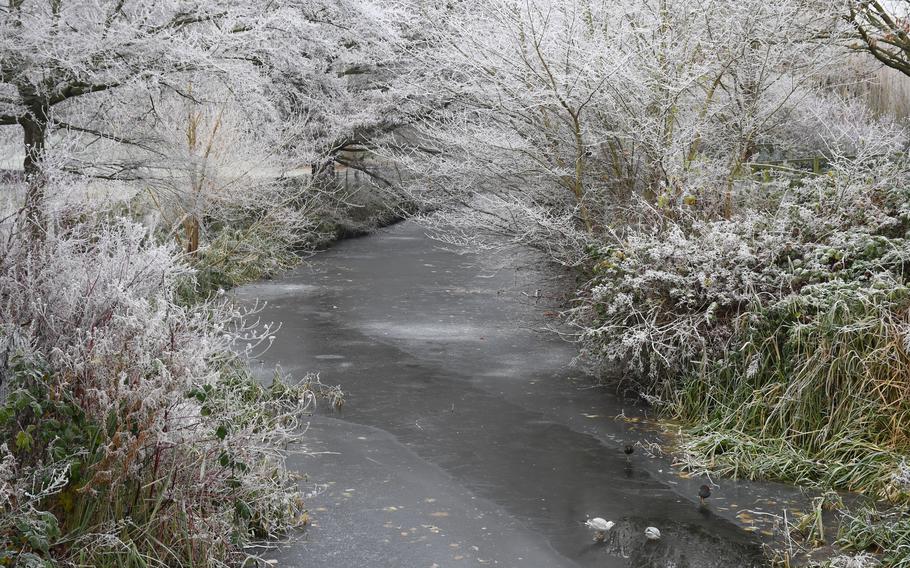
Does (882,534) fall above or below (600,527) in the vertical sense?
above

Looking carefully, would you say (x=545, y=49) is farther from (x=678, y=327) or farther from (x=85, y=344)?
(x=85, y=344)

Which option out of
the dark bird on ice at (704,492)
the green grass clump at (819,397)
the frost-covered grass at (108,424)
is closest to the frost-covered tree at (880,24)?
the green grass clump at (819,397)

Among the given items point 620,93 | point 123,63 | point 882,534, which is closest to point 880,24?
point 620,93

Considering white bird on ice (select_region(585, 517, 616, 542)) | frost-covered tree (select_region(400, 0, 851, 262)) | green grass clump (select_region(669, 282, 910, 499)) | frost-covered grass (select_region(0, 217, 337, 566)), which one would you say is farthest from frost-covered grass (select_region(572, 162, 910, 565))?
frost-covered grass (select_region(0, 217, 337, 566))

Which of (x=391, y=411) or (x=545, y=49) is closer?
(x=391, y=411)

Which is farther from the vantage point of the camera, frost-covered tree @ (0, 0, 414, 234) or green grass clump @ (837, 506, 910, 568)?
frost-covered tree @ (0, 0, 414, 234)

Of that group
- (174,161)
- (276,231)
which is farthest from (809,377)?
→ (276,231)

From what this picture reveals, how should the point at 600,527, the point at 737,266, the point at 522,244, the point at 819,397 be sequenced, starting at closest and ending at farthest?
the point at 600,527 < the point at 819,397 < the point at 737,266 < the point at 522,244

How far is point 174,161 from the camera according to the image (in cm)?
1232

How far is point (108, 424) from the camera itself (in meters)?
5.16

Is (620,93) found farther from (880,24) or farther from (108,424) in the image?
(108,424)

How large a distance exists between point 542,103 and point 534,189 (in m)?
2.31

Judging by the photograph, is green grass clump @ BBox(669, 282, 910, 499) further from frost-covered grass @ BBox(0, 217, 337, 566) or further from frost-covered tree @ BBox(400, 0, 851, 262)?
frost-covered grass @ BBox(0, 217, 337, 566)

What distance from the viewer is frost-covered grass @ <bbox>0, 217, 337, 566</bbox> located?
496cm
